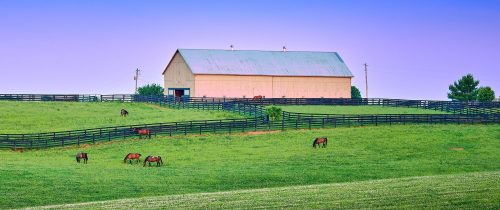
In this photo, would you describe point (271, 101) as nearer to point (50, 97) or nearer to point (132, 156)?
point (50, 97)

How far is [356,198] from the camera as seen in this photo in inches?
1186

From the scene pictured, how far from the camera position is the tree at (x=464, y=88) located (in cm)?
12738

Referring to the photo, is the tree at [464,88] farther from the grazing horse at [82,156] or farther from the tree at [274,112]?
the grazing horse at [82,156]

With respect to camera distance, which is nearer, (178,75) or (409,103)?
(409,103)

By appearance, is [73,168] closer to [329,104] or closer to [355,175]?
[355,175]

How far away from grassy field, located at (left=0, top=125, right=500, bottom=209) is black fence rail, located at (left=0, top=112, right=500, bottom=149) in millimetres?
1135

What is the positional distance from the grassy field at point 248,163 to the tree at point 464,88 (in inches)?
2518

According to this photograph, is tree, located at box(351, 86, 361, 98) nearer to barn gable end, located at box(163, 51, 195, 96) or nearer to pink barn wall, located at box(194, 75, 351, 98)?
pink barn wall, located at box(194, 75, 351, 98)

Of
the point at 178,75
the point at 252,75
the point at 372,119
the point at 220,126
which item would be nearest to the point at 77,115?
the point at 220,126

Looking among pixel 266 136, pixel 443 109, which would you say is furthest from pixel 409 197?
pixel 443 109

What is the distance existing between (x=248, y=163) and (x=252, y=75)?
157 feet

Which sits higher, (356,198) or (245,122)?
(245,122)

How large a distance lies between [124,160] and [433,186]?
2083cm

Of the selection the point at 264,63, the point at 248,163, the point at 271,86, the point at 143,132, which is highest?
the point at 264,63
